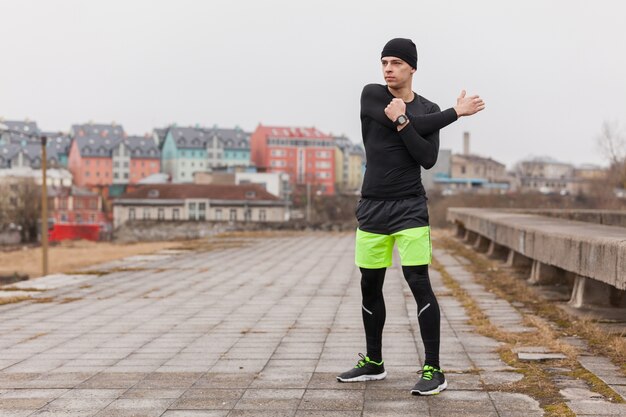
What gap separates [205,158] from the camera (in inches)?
4990

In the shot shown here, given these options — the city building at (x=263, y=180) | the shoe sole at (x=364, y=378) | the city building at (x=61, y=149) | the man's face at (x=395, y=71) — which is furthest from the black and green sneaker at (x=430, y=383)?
the city building at (x=61, y=149)

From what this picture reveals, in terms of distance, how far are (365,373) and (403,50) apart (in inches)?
72.2

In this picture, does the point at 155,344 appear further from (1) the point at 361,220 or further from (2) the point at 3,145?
(2) the point at 3,145

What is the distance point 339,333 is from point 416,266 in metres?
2.38

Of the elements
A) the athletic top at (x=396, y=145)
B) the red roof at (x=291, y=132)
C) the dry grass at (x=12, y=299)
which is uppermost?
the red roof at (x=291, y=132)

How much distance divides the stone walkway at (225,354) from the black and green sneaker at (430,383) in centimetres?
5

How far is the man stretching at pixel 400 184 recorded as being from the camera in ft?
14.5

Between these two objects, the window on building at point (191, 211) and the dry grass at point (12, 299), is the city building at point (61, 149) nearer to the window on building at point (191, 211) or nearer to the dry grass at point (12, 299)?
the window on building at point (191, 211)

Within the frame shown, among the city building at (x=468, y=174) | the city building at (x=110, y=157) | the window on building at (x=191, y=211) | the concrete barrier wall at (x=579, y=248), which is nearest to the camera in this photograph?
the concrete barrier wall at (x=579, y=248)

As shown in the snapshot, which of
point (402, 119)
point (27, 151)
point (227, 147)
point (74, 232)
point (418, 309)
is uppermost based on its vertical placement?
point (227, 147)

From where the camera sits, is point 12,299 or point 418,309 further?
point 12,299

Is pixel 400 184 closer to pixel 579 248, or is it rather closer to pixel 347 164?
pixel 579 248

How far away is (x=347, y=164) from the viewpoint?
15088 cm

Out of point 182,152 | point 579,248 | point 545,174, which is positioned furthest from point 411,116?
point 545,174
